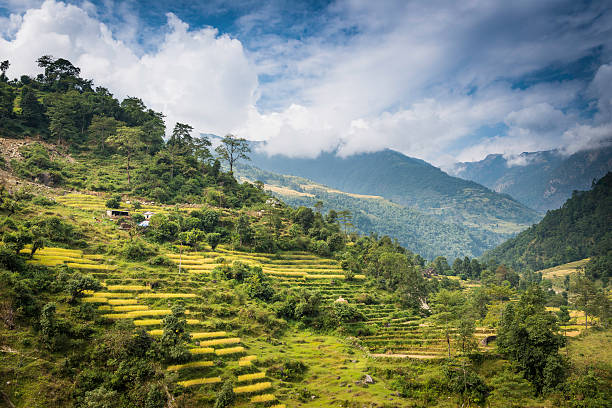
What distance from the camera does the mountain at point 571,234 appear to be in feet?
438

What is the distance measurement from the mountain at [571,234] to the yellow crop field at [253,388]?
150m

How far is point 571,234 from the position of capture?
14425cm

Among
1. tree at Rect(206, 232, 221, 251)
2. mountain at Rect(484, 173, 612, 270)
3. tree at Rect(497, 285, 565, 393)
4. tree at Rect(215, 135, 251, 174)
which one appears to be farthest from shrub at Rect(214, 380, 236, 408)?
mountain at Rect(484, 173, 612, 270)

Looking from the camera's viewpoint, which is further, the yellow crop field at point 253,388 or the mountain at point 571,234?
the mountain at point 571,234

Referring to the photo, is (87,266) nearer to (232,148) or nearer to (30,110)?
(30,110)

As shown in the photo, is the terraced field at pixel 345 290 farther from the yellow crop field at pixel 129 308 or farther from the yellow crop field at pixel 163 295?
the yellow crop field at pixel 129 308

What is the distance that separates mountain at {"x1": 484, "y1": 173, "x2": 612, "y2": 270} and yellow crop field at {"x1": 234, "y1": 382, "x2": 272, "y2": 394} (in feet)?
491

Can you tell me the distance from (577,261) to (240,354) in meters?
161

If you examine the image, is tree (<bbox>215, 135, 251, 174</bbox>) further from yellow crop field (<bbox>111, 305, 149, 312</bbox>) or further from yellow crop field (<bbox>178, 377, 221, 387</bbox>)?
yellow crop field (<bbox>178, 377, 221, 387</bbox>)

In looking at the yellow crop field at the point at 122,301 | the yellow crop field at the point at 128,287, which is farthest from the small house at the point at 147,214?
the yellow crop field at the point at 122,301

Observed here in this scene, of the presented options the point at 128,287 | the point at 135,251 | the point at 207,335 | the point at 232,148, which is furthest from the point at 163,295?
the point at 232,148

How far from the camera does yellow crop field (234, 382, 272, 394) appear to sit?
83.1 ft

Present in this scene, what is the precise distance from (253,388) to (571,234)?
17533cm

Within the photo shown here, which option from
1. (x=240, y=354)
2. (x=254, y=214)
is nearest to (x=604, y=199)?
(x=254, y=214)
